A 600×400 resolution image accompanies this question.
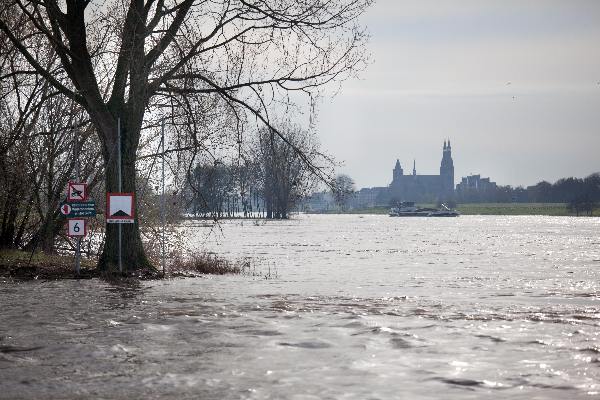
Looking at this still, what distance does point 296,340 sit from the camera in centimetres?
1152

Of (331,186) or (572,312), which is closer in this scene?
(572,312)

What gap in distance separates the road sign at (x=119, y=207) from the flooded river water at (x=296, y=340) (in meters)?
2.19

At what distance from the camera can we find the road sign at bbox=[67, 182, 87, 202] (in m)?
21.9

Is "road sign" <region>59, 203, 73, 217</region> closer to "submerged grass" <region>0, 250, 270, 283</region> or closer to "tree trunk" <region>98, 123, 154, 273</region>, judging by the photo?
"tree trunk" <region>98, 123, 154, 273</region>

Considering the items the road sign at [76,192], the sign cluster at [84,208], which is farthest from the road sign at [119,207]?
the road sign at [76,192]

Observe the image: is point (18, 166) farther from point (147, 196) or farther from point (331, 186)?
point (331, 186)

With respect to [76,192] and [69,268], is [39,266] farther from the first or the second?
[76,192]

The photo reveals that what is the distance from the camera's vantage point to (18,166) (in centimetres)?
2562

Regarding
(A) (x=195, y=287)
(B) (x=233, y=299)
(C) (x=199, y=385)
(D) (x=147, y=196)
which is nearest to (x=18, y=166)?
(D) (x=147, y=196)

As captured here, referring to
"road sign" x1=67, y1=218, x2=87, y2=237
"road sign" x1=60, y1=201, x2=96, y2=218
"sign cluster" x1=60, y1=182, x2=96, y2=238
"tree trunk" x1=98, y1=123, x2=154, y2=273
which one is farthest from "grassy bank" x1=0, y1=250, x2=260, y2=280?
"road sign" x1=60, y1=201, x2=96, y2=218

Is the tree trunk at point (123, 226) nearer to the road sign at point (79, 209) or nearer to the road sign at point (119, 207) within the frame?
the road sign at point (119, 207)

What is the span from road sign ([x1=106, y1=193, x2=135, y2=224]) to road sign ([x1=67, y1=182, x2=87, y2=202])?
0.62 metres

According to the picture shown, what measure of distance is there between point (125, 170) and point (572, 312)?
12337mm

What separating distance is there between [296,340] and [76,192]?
12.1 metres
